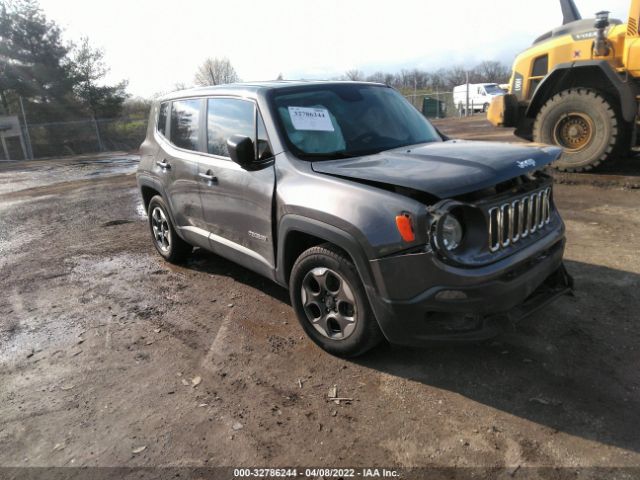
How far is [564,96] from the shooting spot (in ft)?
26.8

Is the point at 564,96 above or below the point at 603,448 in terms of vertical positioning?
above

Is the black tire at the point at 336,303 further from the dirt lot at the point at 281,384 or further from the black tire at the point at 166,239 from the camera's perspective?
the black tire at the point at 166,239

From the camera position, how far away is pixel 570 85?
8336 mm

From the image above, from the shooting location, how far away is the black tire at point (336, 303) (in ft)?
9.83

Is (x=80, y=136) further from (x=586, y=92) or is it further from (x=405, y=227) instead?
(x=405, y=227)

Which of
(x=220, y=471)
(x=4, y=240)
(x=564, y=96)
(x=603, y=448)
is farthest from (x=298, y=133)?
(x=564, y=96)

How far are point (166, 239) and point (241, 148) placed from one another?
2.50 meters

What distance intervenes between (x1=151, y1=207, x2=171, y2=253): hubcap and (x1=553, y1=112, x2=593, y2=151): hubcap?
267 inches

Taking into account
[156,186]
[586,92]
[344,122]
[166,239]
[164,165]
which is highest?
[586,92]

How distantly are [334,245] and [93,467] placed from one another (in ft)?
6.00

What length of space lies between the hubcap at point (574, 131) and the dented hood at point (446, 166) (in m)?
5.47

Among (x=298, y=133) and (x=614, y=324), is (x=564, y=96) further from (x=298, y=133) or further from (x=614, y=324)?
(x=298, y=133)


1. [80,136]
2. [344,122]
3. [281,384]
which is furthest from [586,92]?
[80,136]

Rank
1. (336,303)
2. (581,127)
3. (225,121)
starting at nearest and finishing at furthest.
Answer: (336,303)
(225,121)
(581,127)
